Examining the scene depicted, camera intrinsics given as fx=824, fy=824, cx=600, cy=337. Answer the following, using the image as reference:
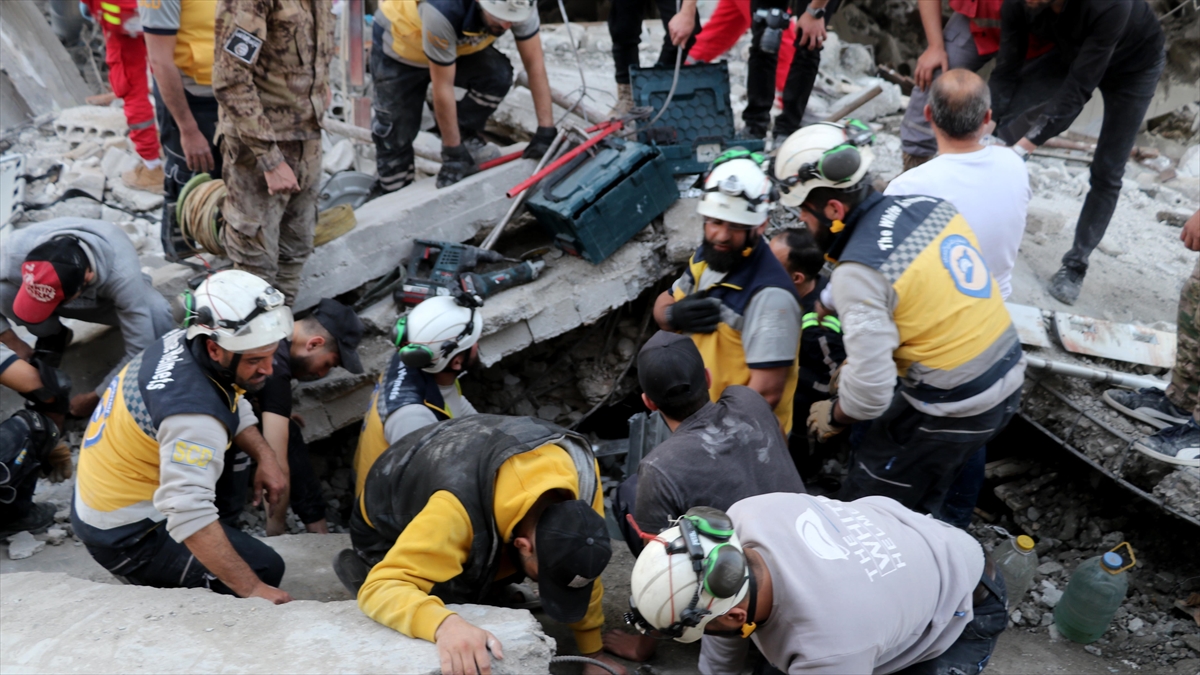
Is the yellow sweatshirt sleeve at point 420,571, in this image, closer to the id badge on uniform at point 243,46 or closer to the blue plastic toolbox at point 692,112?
the id badge on uniform at point 243,46

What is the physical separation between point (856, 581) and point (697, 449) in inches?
29.6

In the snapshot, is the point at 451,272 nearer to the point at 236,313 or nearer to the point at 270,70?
the point at 270,70

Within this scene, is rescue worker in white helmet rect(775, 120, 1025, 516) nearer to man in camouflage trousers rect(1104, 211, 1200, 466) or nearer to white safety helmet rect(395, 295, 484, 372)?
man in camouflage trousers rect(1104, 211, 1200, 466)

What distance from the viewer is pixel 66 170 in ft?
20.1

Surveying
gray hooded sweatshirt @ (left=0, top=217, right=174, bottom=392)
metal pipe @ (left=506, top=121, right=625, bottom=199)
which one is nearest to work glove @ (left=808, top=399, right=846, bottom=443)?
metal pipe @ (left=506, top=121, right=625, bottom=199)

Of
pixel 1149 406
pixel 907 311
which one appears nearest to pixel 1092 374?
pixel 1149 406

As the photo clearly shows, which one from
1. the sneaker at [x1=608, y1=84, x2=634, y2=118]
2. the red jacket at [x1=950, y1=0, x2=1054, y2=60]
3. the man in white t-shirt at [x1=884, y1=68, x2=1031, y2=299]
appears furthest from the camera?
the sneaker at [x1=608, y1=84, x2=634, y2=118]

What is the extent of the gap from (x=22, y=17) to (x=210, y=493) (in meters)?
7.23

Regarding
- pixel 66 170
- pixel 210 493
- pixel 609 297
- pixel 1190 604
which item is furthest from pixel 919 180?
pixel 66 170

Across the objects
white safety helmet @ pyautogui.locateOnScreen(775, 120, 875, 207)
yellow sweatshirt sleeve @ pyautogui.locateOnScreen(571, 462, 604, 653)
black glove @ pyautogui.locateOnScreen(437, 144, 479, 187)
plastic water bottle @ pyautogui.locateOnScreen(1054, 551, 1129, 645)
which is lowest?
plastic water bottle @ pyautogui.locateOnScreen(1054, 551, 1129, 645)

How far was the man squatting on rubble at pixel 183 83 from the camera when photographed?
3.94 meters

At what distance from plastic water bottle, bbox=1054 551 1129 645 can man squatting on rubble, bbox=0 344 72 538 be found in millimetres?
4584

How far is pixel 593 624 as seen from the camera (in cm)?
281

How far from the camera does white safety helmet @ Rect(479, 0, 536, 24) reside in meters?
4.46
